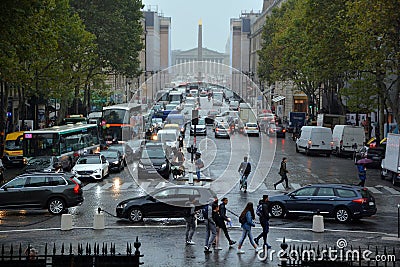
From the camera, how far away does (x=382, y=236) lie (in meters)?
24.5

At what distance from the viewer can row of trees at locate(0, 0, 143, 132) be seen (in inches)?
1129

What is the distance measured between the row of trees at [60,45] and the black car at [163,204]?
765cm

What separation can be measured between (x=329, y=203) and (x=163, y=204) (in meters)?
6.18

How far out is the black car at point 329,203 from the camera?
27328 mm

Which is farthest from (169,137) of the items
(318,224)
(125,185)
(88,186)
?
(318,224)

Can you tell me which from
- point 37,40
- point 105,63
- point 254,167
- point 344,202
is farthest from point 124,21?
point 344,202

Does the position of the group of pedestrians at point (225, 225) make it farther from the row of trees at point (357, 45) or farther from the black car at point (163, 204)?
the row of trees at point (357, 45)

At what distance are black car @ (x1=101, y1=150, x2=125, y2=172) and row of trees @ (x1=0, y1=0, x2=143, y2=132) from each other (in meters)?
6.72

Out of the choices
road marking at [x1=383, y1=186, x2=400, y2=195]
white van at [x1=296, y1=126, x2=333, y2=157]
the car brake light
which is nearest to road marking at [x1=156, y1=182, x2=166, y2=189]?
road marking at [x1=383, y1=186, x2=400, y2=195]

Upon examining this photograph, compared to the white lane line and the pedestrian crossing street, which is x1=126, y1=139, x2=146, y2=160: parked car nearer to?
the pedestrian crossing street

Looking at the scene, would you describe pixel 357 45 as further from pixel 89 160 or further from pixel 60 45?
pixel 60 45

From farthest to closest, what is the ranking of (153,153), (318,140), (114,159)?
(318,140), (114,159), (153,153)

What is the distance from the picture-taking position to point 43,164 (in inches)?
1613

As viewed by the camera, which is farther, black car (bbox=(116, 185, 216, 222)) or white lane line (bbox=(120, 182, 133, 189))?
white lane line (bbox=(120, 182, 133, 189))
